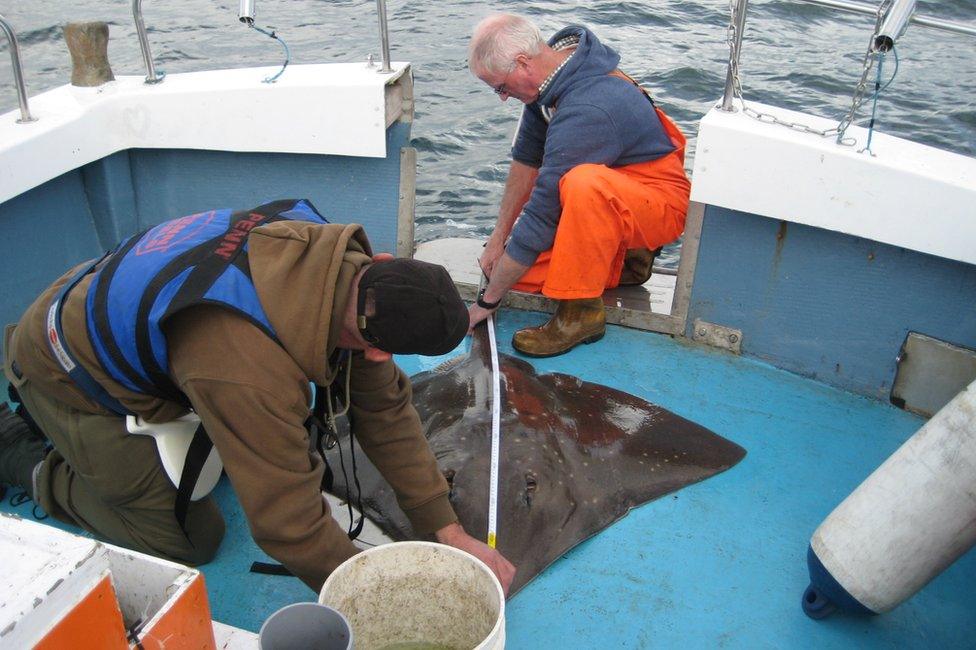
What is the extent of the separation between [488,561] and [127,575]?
3.95 feet

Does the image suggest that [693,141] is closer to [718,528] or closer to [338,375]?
[718,528]

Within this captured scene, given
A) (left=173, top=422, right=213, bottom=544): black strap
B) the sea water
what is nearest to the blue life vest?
(left=173, top=422, right=213, bottom=544): black strap

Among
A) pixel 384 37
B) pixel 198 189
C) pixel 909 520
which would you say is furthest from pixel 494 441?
pixel 198 189

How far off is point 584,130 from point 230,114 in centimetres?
180

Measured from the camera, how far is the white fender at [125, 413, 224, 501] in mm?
2596

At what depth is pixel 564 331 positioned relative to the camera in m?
4.12

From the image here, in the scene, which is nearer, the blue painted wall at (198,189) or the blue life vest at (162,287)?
the blue life vest at (162,287)

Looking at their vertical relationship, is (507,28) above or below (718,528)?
above

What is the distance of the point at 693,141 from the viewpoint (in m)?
7.98

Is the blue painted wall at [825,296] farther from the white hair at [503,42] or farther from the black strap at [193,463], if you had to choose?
the black strap at [193,463]

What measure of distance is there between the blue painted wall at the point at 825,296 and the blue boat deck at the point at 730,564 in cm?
19

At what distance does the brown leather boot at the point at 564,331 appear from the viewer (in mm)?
4090

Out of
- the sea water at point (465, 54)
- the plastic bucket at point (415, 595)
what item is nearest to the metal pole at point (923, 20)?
the plastic bucket at point (415, 595)

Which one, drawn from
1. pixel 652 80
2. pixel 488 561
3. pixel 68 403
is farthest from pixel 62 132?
pixel 652 80
